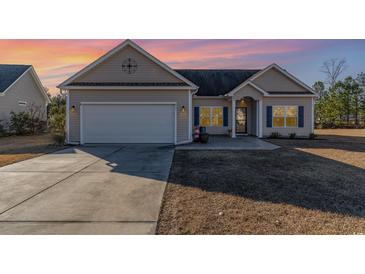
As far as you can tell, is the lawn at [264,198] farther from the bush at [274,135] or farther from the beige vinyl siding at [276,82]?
the beige vinyl siding at [276,82]

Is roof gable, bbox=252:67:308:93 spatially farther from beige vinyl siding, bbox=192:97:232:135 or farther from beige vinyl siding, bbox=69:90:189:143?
beige vinyl siding, bbox=69:90:189:143

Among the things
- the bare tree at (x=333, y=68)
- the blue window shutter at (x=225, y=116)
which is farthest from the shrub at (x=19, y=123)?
the bare tree at (x=333, y=68)

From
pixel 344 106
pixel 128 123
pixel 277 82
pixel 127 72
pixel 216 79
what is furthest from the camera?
pixel 344 106

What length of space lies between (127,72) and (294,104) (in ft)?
39.3

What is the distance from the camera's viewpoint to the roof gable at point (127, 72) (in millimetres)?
13586

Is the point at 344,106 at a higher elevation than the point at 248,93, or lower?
higher

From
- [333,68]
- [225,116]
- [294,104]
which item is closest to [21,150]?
[225,116]

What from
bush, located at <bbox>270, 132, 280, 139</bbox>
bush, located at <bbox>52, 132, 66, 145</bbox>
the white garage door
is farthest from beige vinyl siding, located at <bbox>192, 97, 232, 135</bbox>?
bush, located at <bbox>52, 132, 66, 145</bbox>

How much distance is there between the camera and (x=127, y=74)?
45.2 ft

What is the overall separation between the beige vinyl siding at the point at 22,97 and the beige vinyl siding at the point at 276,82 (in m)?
20.1

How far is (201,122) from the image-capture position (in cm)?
1811

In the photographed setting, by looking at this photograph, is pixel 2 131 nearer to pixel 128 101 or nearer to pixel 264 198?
pixel 128 101
